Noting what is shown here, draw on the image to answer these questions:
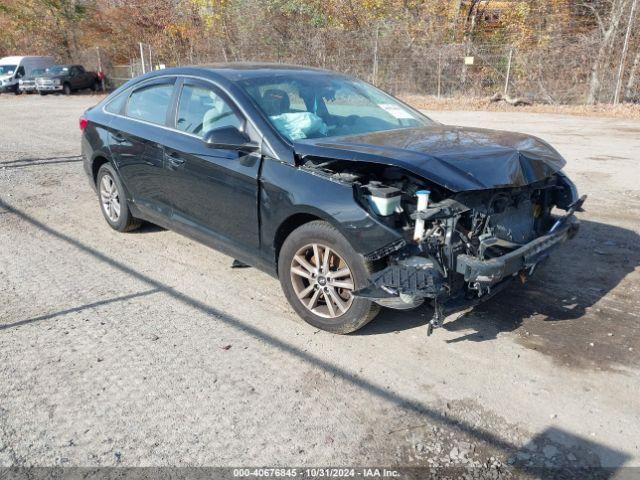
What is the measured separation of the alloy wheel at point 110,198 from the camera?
5918 mm

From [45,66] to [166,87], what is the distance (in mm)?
32925

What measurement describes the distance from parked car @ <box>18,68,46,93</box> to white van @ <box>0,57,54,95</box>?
345 mm

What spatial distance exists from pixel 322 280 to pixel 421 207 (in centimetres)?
88

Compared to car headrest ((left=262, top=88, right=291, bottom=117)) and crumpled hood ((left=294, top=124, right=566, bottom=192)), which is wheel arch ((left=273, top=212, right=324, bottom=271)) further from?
car headrest ((left=262, top=88, right=291, bottom=117))

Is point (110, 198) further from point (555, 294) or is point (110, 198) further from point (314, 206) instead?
point (555, 294)

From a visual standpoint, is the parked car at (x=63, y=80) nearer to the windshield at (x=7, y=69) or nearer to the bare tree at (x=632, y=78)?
the windshield at (x=7, y=69)

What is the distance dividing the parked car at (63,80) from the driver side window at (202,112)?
2894 centimetres

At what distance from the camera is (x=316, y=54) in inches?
971

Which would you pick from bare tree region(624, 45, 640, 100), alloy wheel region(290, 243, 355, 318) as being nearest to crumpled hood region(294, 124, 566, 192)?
alloy wheel region(290, 243, 355, 318)

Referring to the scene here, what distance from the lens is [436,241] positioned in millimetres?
3400

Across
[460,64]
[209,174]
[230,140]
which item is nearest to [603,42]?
[460,64]

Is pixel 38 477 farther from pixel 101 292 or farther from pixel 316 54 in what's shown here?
pixel 316 54

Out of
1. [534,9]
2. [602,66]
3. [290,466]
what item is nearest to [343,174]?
[290,466]

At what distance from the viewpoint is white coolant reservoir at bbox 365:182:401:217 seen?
3398mm
